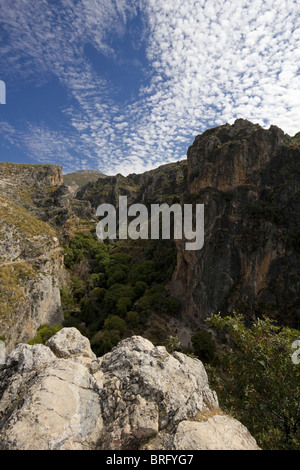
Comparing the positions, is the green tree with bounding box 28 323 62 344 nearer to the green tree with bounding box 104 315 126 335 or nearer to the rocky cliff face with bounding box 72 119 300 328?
the green tree with bounding box 104 315 126 335

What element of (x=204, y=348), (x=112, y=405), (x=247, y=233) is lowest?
(x=204, y=348)

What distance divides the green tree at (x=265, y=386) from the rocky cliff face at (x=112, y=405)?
214 cm

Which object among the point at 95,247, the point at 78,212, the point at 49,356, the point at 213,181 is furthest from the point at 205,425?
the point at 78,212

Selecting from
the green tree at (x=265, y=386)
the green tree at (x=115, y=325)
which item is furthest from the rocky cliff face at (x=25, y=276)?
the green tree at (x=265, y=386)

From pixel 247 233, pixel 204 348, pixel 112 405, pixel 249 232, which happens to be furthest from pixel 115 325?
pixel 112 405

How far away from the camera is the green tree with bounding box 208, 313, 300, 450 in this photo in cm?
784

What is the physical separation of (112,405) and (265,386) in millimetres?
6645

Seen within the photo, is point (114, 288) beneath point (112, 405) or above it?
beneath

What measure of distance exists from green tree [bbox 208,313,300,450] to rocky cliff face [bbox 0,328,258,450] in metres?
2.14

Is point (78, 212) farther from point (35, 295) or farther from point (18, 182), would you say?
point (35, 295)

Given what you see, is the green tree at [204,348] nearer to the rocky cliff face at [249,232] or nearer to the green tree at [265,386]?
the rocky cliff face at [249,232]

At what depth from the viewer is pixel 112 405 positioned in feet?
22.8

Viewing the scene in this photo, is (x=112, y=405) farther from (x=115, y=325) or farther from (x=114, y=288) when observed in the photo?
(x=114, y=288)

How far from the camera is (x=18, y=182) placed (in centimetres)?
7256
